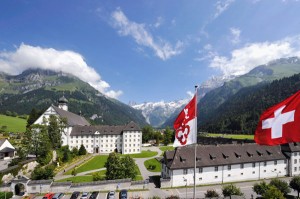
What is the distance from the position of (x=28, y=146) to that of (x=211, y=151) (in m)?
55.6

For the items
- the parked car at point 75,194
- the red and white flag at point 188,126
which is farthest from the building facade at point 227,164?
the red and white flag at point 188,126

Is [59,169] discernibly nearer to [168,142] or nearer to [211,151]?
[211,151]

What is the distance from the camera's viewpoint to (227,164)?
206ft

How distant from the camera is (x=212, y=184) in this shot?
6081 centimetres

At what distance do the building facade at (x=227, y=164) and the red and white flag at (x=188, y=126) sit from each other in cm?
3685

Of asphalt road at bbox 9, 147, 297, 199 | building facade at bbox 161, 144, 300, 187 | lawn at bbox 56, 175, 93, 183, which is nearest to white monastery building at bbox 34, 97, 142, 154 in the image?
lawn at bbox 56, 175, 93, 183

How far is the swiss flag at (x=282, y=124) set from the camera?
1520 centimetres

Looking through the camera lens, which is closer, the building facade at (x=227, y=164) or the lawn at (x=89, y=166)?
the building facade at (x=227, y=164)

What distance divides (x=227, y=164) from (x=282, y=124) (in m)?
50.7

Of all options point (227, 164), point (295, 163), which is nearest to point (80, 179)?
point (227, 164)

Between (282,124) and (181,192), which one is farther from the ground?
(282,124)

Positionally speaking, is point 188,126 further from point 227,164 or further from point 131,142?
point 131,142

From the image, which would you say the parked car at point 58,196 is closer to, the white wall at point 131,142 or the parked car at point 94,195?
the parked car at point 94,195

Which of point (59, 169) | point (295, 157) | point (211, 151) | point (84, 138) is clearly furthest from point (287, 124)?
point (84, 138)
